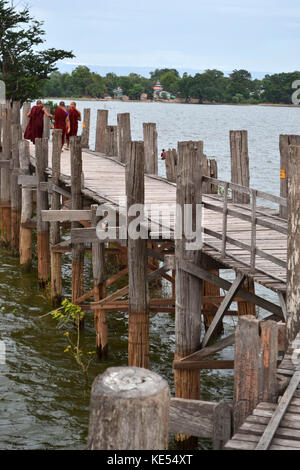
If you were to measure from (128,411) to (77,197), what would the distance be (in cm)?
874

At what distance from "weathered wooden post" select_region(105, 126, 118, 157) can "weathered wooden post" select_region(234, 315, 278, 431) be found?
12.4m

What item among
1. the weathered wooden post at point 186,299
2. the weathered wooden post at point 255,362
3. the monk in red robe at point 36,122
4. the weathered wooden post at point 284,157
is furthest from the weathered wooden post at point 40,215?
the weathered wooden post at point 255,362

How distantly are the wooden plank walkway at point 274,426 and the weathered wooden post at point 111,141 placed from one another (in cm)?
1237

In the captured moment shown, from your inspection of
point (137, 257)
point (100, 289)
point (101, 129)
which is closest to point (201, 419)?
point (137, 257)

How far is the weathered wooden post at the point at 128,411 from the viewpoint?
346 centimetres

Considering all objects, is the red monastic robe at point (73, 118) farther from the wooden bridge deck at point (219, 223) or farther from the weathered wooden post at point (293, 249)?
the weathered wooden post at point (293, 249)

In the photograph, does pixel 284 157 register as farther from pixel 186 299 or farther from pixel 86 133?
pixel 86 133

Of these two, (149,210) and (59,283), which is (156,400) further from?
(59,283)

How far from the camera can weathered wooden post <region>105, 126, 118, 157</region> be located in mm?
17220

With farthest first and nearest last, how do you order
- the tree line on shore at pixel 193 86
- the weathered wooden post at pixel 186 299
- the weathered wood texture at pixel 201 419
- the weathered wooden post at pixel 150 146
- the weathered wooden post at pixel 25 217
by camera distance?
the tree line on shore at pixel 193 86, the weathered wooden post at pixel 25 217, the weathered wooden post at pixel 150 146, the weathered wooden post at pixel 186 299, the weathered wood texture at pixel 201 419

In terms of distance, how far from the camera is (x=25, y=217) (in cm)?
1593
